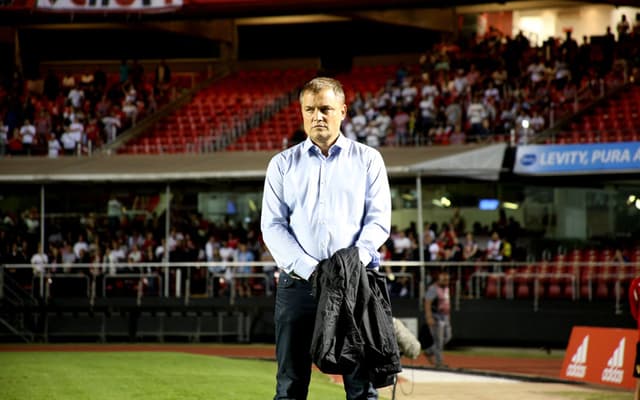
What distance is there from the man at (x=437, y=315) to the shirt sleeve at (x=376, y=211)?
13035 mm

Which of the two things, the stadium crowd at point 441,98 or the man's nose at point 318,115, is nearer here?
the man's nose at point 318,115

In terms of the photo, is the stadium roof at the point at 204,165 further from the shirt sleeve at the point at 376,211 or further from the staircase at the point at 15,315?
the shirt sleeve at the point at 376,211

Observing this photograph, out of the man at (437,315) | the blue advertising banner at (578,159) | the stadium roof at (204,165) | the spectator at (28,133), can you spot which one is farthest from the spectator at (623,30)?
the spectator at (28,133)

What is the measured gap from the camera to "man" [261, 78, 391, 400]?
18.5 feet

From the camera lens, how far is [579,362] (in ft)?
51.1

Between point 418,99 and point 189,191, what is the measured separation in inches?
240

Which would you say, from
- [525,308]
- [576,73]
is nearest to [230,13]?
[576,73]

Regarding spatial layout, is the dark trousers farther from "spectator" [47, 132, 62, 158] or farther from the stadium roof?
"spectator" [47, 132, 62, 158]

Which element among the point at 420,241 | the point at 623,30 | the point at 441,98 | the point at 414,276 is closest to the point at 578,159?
the point at 420,241

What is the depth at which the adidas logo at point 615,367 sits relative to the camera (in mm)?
14430

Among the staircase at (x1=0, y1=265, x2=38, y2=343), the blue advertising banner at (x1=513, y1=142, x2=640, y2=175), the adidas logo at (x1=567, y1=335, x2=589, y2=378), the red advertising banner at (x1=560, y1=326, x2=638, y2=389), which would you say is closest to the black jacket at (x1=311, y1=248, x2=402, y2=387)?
the red advertising banner at (x1=560, y1=326, x2=638, y2=389)

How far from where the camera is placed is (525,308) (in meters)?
22.6

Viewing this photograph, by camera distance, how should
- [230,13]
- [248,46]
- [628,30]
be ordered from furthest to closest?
[248,46]
[230,13]
[628,30]

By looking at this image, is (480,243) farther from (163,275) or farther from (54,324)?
(54,324)
